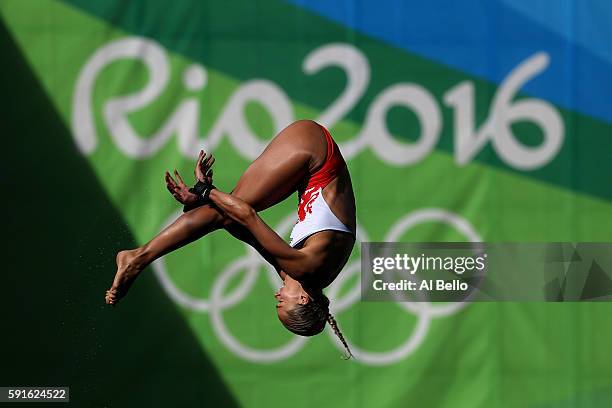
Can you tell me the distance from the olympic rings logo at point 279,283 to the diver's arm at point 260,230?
251cm

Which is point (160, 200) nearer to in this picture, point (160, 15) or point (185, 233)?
point (160, 15)

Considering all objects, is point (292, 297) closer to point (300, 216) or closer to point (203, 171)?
point (300, 216)

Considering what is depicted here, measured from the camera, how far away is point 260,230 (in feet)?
18.4

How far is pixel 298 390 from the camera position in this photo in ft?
27.1

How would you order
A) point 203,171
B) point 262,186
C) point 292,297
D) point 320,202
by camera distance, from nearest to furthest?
point 203,171 < point 262,186 < point 320,202 < point 292,297

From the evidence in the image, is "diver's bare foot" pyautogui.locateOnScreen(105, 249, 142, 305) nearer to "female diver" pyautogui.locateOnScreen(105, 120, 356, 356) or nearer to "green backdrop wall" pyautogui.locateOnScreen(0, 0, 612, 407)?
"female diver" pyautogui.locateOnScreen(105, 120, 356, 356)

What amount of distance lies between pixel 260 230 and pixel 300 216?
1.34 feet

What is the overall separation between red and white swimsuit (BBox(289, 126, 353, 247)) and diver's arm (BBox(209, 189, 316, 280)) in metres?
0.19

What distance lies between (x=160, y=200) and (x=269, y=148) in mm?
2564

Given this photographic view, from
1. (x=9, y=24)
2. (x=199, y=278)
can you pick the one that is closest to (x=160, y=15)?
(x=9, y=24)

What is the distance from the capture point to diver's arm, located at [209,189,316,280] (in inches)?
221

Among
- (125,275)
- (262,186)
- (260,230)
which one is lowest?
(125,275)

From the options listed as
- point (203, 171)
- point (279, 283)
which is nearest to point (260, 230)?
point (203, 171)

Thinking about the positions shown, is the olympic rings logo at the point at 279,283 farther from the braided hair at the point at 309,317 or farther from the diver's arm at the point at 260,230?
the diver's arm at the point at 260,230
